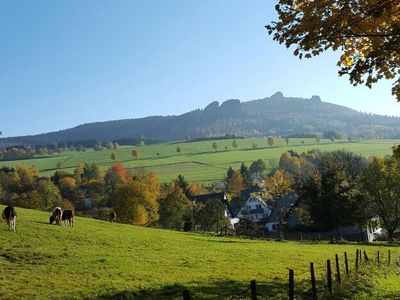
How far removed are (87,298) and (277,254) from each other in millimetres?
22705

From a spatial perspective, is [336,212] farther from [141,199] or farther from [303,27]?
[303,27]

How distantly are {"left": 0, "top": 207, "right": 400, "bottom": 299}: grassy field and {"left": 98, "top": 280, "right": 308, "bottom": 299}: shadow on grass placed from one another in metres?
0.04

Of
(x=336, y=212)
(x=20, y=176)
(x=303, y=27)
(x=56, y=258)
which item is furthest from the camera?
(x=20, y=176)

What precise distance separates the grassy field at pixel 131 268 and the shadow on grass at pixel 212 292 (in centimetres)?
4

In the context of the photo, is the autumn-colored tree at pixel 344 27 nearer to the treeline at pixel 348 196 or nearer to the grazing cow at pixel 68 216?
the grazing cow at pixel 68 216

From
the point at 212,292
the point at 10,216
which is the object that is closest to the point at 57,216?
the point at 10,216

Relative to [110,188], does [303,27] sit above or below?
above

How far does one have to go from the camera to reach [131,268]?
26422 mm

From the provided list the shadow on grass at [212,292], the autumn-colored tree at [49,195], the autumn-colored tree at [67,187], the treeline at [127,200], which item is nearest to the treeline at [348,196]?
the treeline at [127,200]

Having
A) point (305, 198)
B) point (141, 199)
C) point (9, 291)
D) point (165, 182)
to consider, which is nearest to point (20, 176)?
point (165, 182)

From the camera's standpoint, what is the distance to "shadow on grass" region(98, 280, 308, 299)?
63.2ft

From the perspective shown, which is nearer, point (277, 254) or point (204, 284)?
point (204, 284)

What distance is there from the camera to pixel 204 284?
22.4 meters

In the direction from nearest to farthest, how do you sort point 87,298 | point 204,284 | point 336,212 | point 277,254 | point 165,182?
point 87,298
point 204,284
point 277,254
point 336,212
point 165,182
